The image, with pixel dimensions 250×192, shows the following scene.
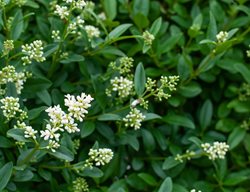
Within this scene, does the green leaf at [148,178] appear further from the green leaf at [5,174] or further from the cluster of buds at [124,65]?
the green leaf at [5,174]

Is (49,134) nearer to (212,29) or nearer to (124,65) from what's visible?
(124,65)

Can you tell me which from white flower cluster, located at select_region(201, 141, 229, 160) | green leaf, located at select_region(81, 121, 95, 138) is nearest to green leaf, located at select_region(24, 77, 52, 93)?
green leaf, located at select_region(81, 121, 95, 138)

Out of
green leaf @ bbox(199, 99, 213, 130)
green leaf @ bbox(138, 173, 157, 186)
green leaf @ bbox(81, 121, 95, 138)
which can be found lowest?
green leaf @ bbox(138, 173, 157, 186)

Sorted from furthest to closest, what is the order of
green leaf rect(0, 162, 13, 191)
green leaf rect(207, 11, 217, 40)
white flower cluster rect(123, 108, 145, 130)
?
green leaf rect(207, 11, 217, 40)
white flower cluster rect(123, 108, 145, 130)
green leaf rect(0, 162, 13, 191)

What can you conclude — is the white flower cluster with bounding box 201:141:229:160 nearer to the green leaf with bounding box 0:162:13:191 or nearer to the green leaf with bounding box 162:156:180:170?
the green leaf with bounding box 162:156:180:170

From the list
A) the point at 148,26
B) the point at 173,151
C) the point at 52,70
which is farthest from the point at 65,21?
the point at 173,151

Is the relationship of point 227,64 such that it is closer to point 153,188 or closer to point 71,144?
point 153,188
